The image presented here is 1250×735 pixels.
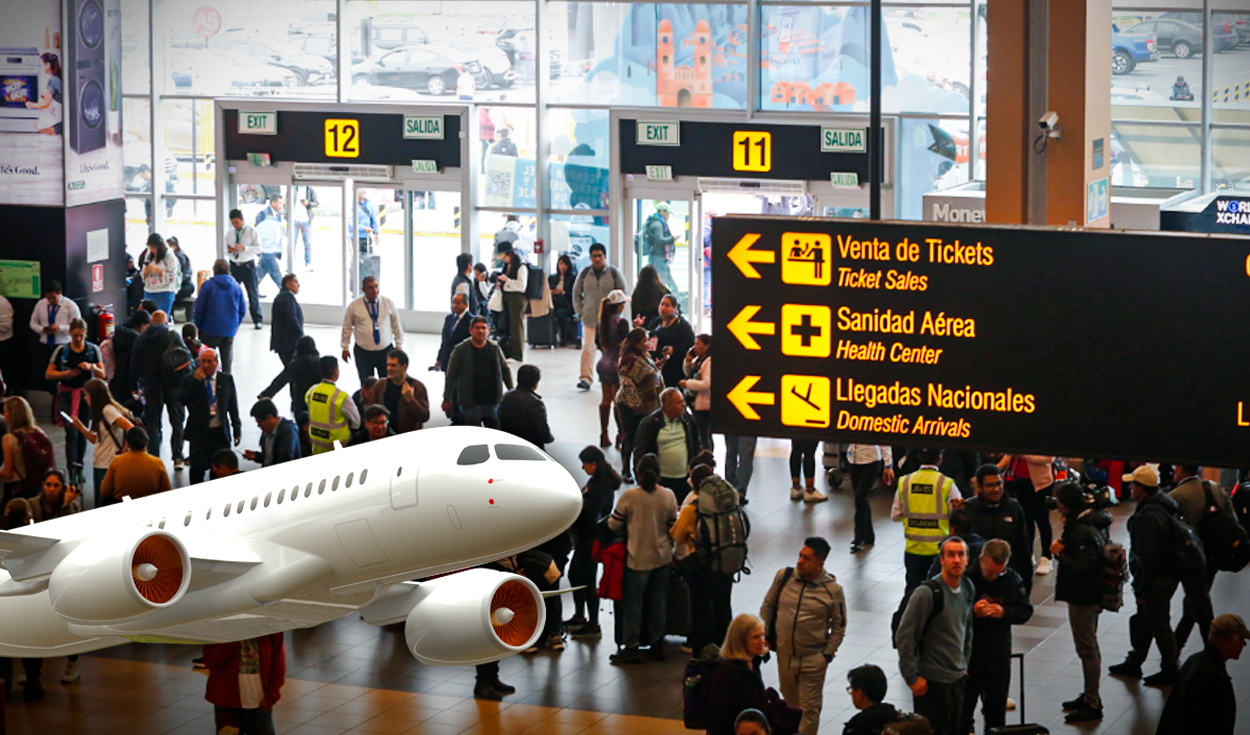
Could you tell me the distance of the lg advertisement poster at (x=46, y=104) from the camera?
72.5 ft

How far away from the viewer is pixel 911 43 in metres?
25.2

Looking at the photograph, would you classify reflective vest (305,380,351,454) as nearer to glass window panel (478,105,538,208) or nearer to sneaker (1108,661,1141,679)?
sneaker (1108,661,1141,679)

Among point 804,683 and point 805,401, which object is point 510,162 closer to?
point 804,683


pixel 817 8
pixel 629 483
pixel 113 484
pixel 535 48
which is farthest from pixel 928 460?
pixel 535 48

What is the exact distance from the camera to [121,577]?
5730 mm

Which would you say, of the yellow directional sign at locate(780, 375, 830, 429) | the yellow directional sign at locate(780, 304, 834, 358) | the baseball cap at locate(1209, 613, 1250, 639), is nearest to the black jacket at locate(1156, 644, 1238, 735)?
the baseball cap at locate(1209, 613, 1250, 639)

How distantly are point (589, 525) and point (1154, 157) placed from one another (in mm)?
16863

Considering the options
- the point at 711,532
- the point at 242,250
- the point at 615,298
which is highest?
the point at 242,250

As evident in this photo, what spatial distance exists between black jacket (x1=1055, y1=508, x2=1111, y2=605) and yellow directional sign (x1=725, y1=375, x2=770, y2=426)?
16.6ft

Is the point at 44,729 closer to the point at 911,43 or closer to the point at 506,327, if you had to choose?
the point at 506,327

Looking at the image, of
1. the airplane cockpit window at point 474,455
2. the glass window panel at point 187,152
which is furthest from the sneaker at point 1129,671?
the glass window panel at point 187,152

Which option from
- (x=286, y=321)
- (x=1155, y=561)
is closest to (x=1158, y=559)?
(x=1155, y=561)

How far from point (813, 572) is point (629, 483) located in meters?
6.97

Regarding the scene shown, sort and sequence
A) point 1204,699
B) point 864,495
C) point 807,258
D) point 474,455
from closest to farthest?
point 474,455 < point 807,258 < point 1204,699 < point 864,495
